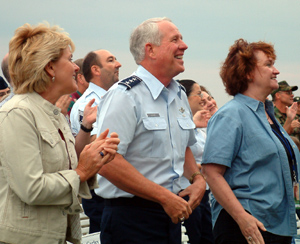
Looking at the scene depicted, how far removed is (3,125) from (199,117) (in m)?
3.13

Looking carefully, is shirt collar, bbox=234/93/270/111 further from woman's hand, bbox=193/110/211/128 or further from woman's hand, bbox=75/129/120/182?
woman's hand, bbox=193/110/211/128

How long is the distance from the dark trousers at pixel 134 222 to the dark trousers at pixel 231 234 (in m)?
0.45

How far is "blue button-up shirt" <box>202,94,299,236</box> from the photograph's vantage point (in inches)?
125

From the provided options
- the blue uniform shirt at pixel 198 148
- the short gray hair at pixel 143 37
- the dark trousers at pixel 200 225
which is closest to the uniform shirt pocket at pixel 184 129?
the short gray hair at pixel 143 37

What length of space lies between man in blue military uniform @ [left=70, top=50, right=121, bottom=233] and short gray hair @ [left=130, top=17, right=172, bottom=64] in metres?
1.80

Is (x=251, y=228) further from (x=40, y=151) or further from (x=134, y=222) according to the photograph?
(x=40, y=151)

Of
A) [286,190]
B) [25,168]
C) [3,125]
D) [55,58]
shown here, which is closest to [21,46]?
[55,58]

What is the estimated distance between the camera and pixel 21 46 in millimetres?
2422

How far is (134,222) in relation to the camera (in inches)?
115

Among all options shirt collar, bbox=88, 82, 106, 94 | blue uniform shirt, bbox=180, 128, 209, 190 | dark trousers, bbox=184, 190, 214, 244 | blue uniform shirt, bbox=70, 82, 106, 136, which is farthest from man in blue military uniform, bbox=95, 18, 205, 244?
shirt collar, bbox=88, 82, 106, 94

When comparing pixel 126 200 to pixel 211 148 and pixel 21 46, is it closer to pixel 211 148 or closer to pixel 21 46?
pixel 211 148

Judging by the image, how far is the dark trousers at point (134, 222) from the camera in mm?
2928

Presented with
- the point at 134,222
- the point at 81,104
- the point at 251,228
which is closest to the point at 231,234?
the point at 251,228

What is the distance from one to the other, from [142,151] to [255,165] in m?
0.73
